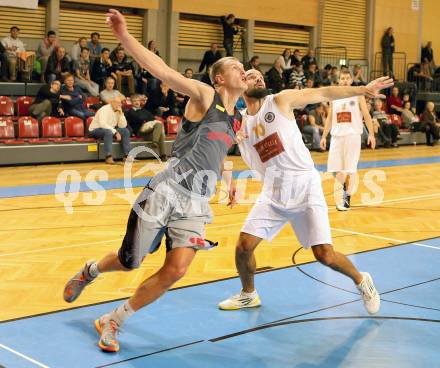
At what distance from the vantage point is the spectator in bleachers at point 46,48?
712 inches

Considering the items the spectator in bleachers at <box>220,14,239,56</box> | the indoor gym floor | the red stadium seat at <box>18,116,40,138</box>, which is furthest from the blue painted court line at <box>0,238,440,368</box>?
the spectator in bleachers at <box>220,14,239,56</box>

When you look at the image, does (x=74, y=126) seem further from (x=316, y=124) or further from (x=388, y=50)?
(x=388, y=50)

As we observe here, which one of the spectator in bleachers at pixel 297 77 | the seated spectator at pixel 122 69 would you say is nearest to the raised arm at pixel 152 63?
the seated spectator at pixel 122 69

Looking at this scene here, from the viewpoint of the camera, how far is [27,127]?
16062 millimetres

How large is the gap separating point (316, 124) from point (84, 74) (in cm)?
701

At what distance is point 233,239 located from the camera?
9.02 metres

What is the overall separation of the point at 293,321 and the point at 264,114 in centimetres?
172

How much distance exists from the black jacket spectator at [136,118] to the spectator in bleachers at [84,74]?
4.13ft

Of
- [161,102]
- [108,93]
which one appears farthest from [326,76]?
[108,93]

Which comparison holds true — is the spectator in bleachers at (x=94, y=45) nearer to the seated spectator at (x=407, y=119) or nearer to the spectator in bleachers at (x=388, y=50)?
the seated spectator at (x=407, y=119)

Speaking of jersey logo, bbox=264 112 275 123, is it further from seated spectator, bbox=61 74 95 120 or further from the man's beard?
seated spectator, bbox=61 74 95 120

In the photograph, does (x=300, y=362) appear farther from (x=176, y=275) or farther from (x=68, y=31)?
(x=68, y=31)

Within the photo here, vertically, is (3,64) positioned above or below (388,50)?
below

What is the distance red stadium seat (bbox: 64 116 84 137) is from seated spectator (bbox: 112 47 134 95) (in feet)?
7.73
